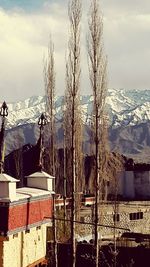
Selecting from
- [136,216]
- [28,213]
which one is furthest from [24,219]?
[136,216]

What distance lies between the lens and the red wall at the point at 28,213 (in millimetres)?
16172

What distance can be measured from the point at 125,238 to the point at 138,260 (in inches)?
111

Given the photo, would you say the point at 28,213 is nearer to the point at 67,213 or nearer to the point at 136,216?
the point at 67,213

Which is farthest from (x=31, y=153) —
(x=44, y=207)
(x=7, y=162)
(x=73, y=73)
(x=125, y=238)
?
(x=44, y=207)

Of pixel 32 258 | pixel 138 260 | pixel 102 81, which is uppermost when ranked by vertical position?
pixel 102 81

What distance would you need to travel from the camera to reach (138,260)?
27.6 m

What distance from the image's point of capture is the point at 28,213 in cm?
1730

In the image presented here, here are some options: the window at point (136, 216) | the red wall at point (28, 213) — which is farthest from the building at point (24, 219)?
the window at point (136, 216)

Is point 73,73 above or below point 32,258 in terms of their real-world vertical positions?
above

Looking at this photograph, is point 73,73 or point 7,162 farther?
point 7,162

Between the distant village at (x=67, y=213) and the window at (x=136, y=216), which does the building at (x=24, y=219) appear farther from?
the window at (x=136, y=216)

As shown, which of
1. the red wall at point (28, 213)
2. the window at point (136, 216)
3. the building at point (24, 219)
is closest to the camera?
the building at point (24, 219)

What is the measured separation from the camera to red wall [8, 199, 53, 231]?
16.2 meters

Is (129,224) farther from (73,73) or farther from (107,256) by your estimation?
(73,73)
